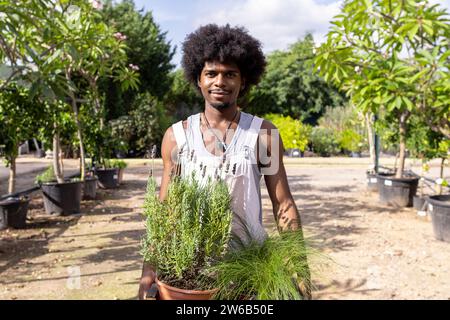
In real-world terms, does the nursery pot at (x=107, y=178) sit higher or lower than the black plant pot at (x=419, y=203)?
higher

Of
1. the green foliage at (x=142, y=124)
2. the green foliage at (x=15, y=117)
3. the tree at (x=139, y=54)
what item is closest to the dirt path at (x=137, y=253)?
the green foliage at (x=15, y=117)

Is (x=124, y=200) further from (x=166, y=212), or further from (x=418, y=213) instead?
(x=166, y=212)

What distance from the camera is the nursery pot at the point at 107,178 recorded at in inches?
360

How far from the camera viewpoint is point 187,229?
109 centimetres

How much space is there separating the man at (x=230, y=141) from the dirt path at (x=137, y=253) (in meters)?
0.25

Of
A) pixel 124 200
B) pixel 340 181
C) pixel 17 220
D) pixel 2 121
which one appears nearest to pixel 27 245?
pixel 17 220

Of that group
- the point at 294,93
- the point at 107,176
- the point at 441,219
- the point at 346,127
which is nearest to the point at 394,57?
the point at 441,219

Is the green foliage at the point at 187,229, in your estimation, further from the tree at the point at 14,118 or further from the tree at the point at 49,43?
the tree at the point at 14,118

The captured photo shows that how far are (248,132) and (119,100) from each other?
1598 cm

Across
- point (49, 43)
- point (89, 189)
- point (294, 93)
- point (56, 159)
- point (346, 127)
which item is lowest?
point (89, 189)

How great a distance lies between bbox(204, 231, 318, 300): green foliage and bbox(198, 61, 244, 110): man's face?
56cm

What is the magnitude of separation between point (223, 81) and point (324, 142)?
1701 cm

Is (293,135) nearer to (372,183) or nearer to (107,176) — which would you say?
(372,183)

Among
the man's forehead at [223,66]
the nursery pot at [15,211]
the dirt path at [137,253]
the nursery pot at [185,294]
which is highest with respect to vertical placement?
the man's forehead at [223,66]
